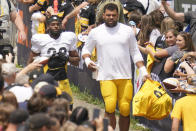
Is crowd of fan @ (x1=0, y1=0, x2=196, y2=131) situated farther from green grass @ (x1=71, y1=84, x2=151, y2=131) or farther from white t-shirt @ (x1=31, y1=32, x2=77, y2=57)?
green grass @ (x1=71, y1=84, x2=151, y2=131)

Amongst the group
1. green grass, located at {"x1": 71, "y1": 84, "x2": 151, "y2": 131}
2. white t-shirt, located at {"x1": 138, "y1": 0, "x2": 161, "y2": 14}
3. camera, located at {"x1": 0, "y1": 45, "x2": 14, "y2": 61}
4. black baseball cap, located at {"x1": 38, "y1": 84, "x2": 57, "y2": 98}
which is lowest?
green grass, located at {"x1": 71, "y1": 84, "x2": 151, "y2": 131}

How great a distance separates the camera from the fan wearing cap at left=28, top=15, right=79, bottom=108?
8.76 meters

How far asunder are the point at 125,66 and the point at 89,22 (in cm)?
336

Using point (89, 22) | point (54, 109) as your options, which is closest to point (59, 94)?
point (54, 109)

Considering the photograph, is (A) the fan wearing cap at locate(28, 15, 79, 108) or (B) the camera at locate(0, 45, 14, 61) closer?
(A) the fan wearing cap at locate(28, 15, 79, 108)

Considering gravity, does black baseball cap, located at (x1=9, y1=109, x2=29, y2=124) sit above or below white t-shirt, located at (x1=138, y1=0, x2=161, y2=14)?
below

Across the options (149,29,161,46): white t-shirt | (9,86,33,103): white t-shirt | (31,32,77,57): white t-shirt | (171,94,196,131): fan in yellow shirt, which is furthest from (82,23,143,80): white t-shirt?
(9,86,33,103): white t-shirt

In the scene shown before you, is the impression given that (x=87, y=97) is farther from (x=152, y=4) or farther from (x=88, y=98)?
(x=152, y=4)

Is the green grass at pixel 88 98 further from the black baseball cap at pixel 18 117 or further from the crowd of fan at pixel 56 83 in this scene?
the black baseball cap at pixel 18 117

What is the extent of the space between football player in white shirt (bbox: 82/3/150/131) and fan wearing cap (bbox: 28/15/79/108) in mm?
378

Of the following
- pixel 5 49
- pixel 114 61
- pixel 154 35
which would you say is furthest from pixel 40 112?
pixel 5 49

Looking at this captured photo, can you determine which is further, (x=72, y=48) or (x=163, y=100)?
(x=72, y=48)

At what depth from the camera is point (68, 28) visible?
13.2 meters

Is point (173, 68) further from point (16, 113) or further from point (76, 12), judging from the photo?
point (76, 12)
